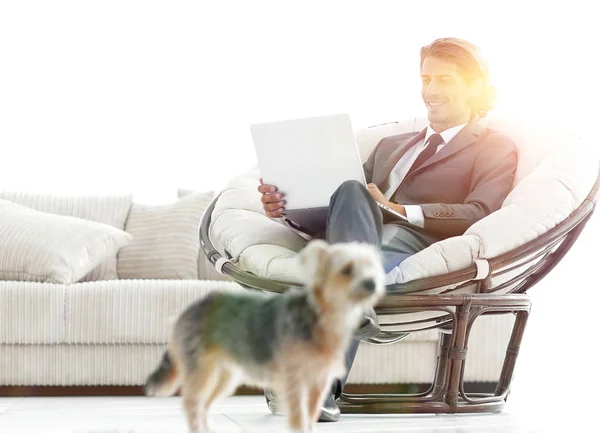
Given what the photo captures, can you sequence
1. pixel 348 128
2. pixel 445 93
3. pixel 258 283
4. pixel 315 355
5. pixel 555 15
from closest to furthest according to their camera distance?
pixel 315 355 → pixel 348 128 → pixel 258 283 → pixel 445 93 → pixel 555 15

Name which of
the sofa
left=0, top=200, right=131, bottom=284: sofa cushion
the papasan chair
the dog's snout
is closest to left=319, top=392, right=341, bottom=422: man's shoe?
the papasan chair

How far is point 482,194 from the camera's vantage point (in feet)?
6.68

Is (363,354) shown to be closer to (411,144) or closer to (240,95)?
(411,144)

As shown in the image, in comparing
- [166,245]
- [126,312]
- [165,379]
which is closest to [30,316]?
[126,312]

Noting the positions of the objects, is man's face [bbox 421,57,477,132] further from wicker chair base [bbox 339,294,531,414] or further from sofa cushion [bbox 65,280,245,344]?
sofa cushion [bbox 65,280,245,344]

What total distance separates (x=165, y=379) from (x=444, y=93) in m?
1.63

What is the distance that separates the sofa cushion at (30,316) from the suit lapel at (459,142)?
62.3 inches

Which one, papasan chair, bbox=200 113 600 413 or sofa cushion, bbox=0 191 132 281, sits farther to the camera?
sofa cushion, bbox=0 191 132 281

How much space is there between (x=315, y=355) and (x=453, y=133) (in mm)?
1654

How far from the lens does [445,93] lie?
2.16 metres

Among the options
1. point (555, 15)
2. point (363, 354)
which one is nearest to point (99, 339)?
point (363, 354)

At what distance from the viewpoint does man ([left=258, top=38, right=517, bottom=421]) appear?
1.95 m

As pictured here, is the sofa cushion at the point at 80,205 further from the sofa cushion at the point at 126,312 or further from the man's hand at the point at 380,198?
the man's hand at the point at 380,198

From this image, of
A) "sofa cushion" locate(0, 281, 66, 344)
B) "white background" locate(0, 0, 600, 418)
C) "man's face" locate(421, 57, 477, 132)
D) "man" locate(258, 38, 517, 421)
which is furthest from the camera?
"white background" locate(0, 0, 600, 418)
